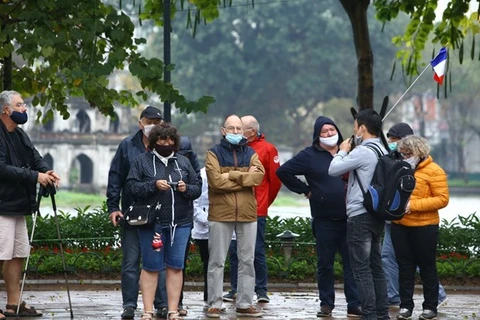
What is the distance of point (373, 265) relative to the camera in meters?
10.6

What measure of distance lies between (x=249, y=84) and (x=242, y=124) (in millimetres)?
80692

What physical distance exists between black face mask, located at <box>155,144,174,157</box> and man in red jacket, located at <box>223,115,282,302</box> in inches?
74.5

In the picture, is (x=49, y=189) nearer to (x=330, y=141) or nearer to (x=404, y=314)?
(x=330, y=141)

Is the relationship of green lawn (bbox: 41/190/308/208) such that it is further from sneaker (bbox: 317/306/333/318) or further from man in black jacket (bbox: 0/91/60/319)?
man in black jacket (bbox: 0/91/60/319)

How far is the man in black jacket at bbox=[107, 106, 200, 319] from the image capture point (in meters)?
11.0

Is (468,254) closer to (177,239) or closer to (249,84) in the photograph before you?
(177,239)

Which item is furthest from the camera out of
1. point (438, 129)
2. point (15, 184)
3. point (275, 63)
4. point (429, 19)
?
point (438, 129)

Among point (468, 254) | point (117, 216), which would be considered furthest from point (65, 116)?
point (117, 216)

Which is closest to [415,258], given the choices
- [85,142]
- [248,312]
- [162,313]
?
[248,312]

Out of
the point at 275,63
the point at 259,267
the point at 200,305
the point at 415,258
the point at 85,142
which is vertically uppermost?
the point at 275,63

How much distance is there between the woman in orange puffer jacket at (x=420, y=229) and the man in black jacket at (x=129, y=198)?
193cm

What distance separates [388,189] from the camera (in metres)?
10.3

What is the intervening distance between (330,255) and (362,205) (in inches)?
50.6

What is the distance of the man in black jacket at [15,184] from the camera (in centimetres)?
1064
